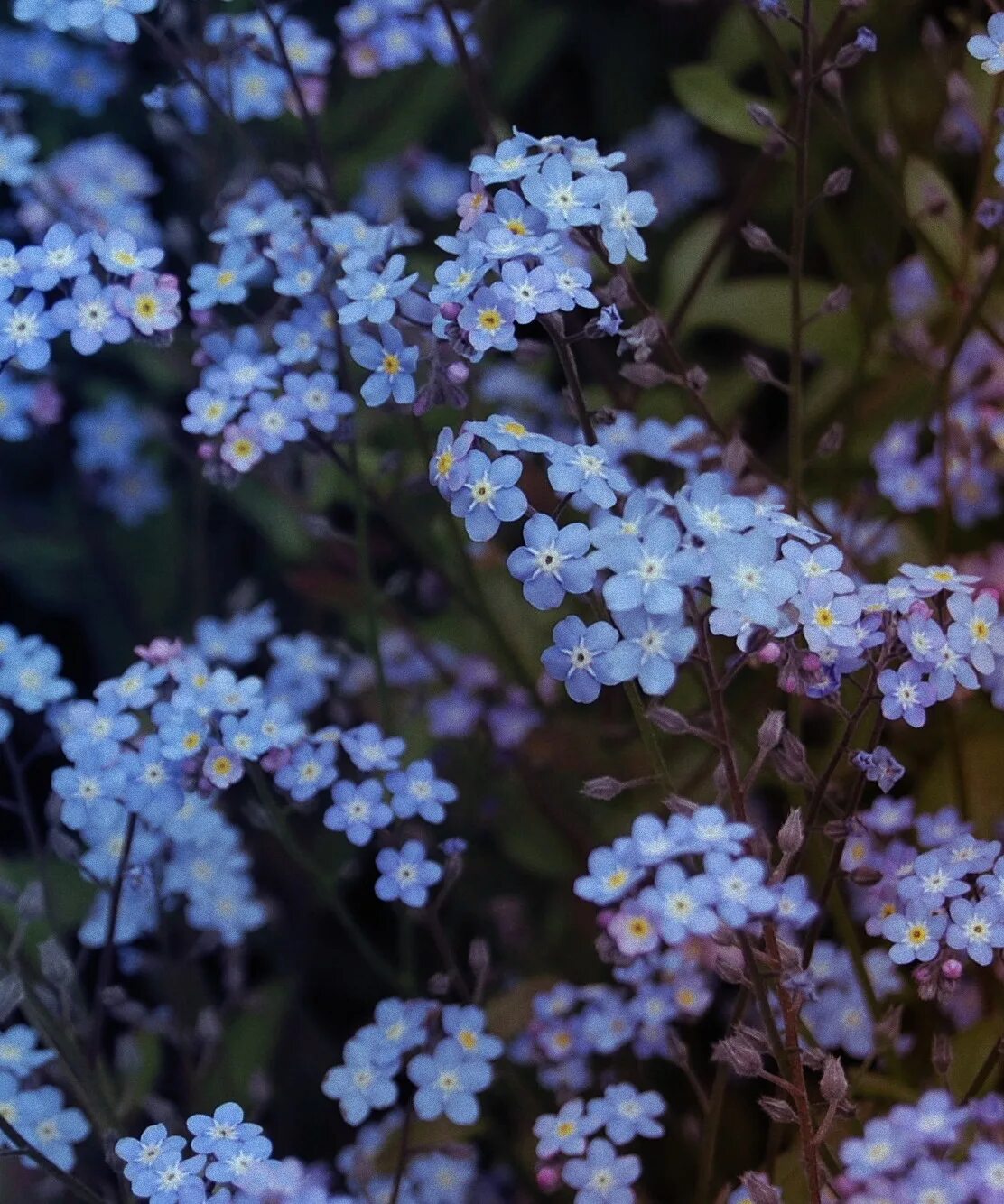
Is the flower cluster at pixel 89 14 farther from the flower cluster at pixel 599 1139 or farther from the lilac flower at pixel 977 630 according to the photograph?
the flower cluster at pixel 599 1139

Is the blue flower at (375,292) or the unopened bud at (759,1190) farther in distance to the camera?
the blue flower at (375,292)

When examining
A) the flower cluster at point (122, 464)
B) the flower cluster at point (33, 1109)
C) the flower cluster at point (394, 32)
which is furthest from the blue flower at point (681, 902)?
the flower cluster at point (122, 464)

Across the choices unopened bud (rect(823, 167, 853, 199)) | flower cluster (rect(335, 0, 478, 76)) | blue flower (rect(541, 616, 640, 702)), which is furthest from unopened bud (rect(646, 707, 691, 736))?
flower cluster (rect(335, 0, 478, 76))

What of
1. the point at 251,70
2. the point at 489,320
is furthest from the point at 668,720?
the point at 251,70

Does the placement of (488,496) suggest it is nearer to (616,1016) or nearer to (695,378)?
(695,378)

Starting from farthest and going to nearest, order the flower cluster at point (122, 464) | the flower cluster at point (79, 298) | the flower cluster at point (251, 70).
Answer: the flower cluster at point (122, 464)
the flower cluster at point (251, 70)
the flower cluster at point (79, 298)

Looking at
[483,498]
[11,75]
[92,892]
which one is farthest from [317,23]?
[483,498]
